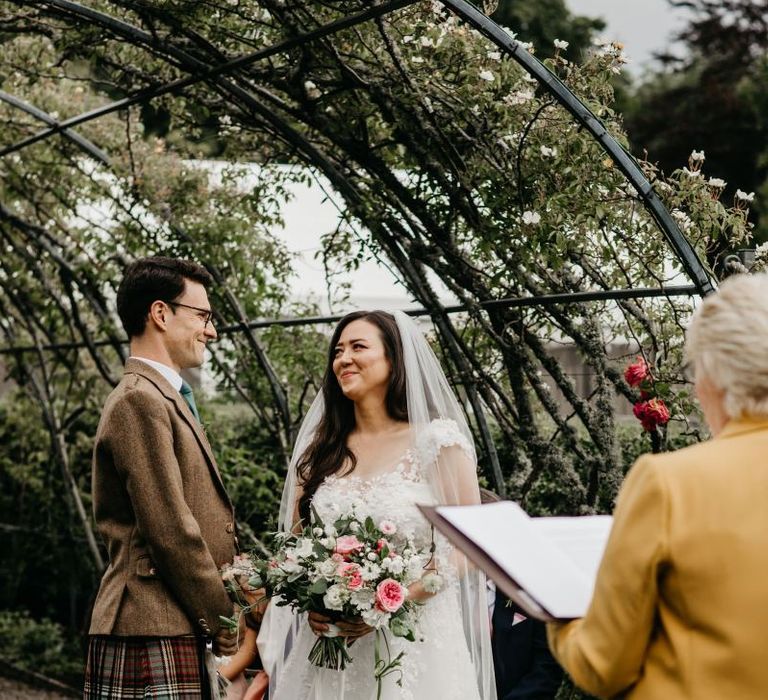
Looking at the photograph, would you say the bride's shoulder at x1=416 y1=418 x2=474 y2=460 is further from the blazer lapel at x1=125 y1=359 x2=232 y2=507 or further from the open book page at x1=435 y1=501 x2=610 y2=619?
the open book page at x1=435 y1=501 x2=610 y2=619

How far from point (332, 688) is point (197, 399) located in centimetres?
455

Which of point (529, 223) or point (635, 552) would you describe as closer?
point (635, 552)

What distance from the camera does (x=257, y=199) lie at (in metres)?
5.55

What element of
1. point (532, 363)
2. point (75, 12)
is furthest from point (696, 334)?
point (75, 12)

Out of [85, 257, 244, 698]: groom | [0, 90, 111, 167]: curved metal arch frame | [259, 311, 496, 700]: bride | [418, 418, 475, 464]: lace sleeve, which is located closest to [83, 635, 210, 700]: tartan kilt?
[85, 257, 244, 698]: groom

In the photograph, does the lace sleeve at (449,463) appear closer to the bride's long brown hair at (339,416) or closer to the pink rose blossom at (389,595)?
the bride's long brown hair at (339,416)

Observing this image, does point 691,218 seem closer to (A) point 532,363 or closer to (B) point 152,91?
(A) point 532,363

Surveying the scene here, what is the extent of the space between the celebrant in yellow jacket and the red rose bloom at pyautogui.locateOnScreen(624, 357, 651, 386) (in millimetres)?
2070

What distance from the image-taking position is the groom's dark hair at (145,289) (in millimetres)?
3283

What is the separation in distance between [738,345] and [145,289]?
80.3 inches

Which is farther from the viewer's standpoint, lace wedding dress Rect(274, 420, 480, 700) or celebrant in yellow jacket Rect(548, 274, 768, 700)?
lace wedding dress Rect(274, 420, 480, 700)

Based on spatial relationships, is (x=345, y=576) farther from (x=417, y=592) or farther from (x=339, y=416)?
(x=339, y=416)

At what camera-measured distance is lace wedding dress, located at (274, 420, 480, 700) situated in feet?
10.2

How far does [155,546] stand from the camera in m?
2.95
